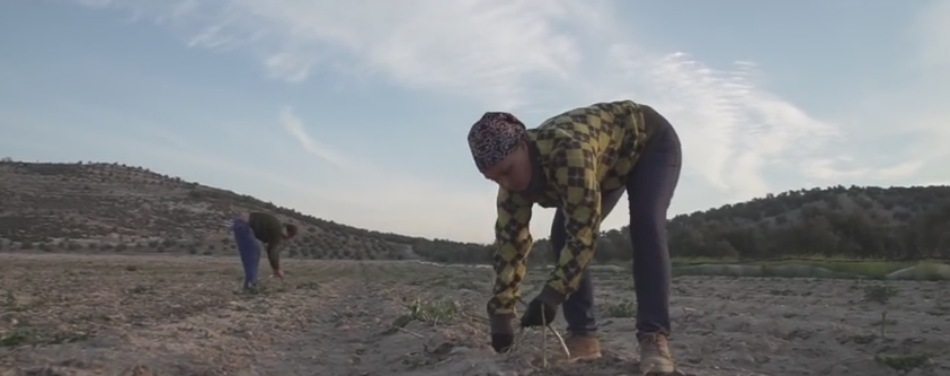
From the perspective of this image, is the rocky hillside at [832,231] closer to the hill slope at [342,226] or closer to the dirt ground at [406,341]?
the hill slope at [342,226]

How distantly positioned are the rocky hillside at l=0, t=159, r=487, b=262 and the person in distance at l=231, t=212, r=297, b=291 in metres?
40.3

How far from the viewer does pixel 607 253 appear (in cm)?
4841

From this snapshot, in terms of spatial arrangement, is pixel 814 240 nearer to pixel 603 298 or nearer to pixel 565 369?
pixel 603 298

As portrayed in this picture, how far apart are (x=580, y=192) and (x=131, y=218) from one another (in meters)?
67.0

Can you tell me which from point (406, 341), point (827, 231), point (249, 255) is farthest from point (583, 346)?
point (827, 231)

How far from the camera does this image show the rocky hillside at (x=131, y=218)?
57.1 meters

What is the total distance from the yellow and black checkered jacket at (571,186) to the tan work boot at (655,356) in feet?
1.64

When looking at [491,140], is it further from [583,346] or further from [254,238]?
[254,238]

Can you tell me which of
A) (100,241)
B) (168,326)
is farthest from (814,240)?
(100,241)

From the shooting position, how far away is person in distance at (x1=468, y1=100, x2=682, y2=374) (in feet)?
11.8

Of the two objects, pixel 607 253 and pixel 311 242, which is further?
pixel 311 242

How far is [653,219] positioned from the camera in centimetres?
410

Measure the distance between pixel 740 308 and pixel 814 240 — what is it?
30.1 metres

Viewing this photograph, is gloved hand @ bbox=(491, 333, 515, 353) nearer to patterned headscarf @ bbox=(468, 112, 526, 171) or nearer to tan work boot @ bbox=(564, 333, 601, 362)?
tan work boot @ bbox=(564, 333, 601, 362)
